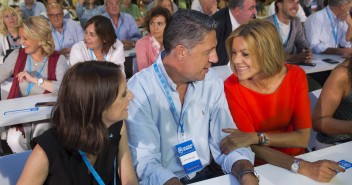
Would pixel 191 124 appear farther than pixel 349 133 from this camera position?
No

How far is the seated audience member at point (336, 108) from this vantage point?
2096 mm

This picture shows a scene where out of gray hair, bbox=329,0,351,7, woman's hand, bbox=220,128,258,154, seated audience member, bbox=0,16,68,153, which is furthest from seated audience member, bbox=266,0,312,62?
woman's hand, bbox=220,128,258,154

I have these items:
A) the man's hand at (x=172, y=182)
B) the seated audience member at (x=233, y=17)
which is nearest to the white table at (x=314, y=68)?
the seated audience member at (x=233, y=17)

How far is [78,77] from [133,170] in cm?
56

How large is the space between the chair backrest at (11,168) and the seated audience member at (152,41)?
7.90 feet

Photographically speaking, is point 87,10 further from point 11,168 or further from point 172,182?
point 172,182

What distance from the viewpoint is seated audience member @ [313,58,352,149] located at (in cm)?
210

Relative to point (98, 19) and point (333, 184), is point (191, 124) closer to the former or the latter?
point (333, 184)

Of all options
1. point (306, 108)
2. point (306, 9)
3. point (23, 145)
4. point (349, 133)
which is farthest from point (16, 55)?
point (306, 9)

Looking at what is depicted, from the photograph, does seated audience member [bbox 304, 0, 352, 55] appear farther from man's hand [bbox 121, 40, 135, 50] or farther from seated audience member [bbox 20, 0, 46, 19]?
seated audience member [bbox 20, 0, 46, 19]

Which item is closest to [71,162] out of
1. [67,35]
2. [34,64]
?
[34,64]

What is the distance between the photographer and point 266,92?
2.07m

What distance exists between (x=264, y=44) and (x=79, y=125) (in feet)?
3.54

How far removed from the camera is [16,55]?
332 centimetres
